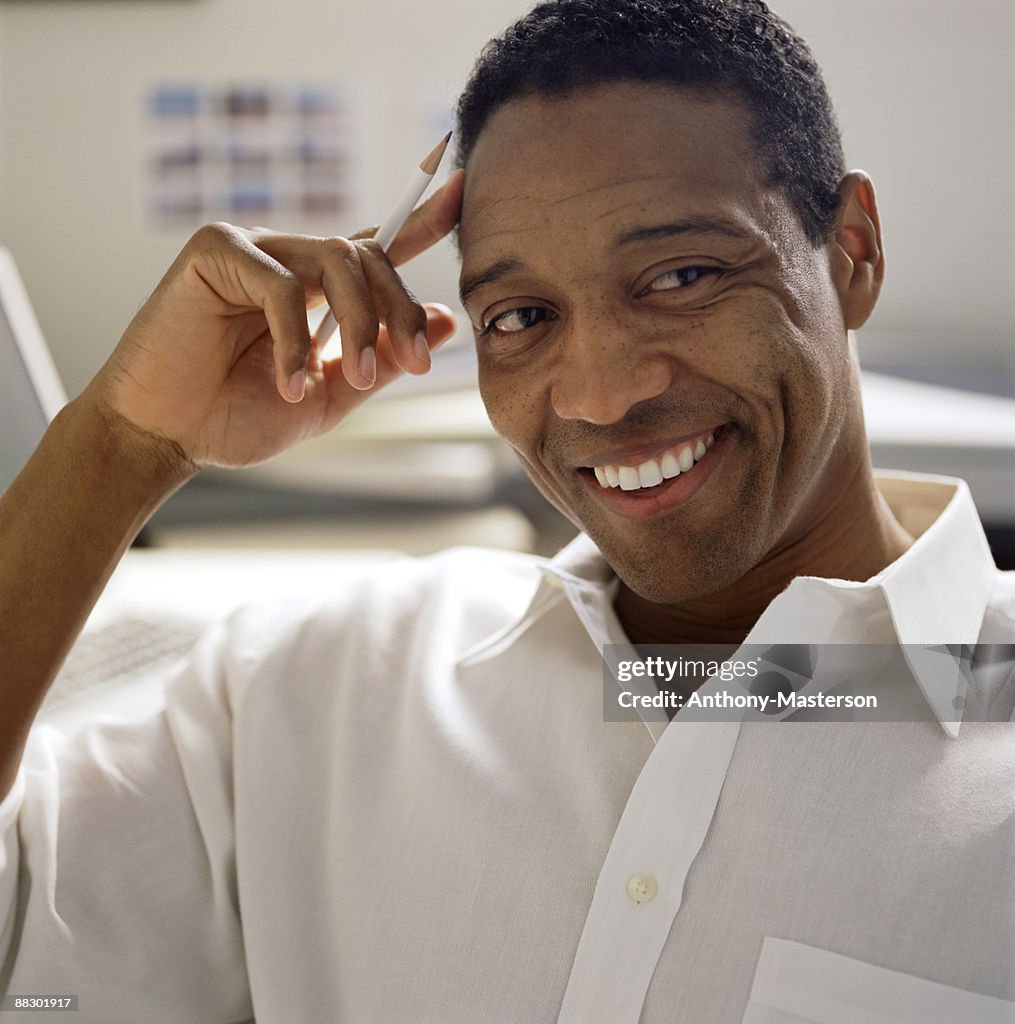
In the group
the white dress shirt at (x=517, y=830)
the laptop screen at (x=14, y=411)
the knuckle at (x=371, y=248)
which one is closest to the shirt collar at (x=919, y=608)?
the white dress shirt at (x=517, y=830)

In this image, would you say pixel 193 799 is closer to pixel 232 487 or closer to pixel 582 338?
pixel 582 338

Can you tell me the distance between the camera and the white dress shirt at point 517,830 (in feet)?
2.60

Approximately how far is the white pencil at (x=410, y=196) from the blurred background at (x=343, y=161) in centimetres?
100

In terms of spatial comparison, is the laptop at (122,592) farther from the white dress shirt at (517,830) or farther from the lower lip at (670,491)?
the lower lip at (670,491)

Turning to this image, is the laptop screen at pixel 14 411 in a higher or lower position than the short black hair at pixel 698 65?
lower

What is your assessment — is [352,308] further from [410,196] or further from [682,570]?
[682,570]

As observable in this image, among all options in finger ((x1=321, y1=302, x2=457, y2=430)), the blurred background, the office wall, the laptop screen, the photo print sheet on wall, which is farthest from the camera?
the photo print sheet on wall

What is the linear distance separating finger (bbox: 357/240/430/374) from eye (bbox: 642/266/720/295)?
0.64 ft

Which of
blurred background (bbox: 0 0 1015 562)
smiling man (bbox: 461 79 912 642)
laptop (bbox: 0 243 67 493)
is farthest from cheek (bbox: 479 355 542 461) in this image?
blurred background (bbox: 0 0 1015 562)

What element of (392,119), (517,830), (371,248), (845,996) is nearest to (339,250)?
(371,248)

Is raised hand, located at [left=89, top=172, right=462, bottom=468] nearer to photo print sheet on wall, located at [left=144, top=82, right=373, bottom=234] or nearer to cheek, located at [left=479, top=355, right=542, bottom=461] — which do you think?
cheek, located at [left=479, top=355, right=542, bottom=461]

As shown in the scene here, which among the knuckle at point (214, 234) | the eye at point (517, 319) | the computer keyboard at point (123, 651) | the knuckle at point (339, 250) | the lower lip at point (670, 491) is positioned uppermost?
the knuckle at point (214, 234)

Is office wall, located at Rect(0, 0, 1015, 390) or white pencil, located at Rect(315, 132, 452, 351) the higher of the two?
white pencil, located at Rect(315, 132, 452, 351)

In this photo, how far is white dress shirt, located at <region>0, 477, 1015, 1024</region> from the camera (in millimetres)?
792
